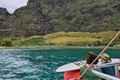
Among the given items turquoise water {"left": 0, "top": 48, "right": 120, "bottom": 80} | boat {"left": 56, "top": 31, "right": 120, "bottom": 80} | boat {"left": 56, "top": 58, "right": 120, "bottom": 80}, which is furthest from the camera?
turquoise water {"left": 0, "top": 48, "right": 120, "bottom": 80}

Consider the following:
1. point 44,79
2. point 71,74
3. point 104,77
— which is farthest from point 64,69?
point 44,79

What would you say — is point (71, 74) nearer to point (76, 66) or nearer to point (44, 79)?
point (76, 66)

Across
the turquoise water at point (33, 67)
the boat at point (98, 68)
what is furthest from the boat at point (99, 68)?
the turquoise water at point (33, 67)

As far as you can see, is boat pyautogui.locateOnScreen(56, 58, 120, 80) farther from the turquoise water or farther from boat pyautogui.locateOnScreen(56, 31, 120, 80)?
the turquoise water

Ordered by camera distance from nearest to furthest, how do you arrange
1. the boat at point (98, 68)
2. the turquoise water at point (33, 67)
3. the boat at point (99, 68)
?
the boat at point (99, 68) < the boat at point (98, 68) < the turquoise water at point (33, 67)

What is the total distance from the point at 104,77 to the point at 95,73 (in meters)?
1.18

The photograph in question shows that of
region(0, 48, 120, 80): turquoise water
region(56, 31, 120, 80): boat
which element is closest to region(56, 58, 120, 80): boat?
region(56, 31, 120, 80): boat

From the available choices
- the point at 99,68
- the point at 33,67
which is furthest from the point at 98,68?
the point at 33,67

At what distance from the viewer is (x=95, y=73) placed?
84.0 feet

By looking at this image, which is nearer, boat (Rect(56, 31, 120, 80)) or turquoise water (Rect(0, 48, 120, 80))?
boat (Rect(56, 31, 120, 80))

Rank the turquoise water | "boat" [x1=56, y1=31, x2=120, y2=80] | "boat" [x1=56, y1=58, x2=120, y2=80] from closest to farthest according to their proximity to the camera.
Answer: "boat" [x1=56, y1=58, x2=120, y2=80]
"boat" [x1=56, y1=31, x2=120, y2=80]
the turquoise water

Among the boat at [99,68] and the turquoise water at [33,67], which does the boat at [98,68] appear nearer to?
the boat at [99,68]

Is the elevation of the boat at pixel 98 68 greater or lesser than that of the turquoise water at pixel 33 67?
greater

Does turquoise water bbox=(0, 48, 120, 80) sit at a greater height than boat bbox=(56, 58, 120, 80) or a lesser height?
lesser
